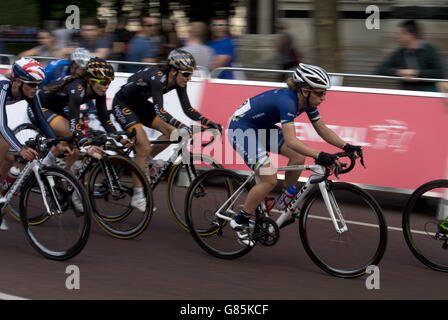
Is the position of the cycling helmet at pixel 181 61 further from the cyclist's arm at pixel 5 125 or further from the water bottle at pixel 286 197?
the water bottle at pixel 286 197

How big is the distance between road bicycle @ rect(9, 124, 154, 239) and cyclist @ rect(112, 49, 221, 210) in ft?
1.18

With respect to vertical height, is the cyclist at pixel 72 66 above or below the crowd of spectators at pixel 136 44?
above

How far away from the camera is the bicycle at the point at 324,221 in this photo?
5.82m

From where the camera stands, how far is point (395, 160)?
851 cm

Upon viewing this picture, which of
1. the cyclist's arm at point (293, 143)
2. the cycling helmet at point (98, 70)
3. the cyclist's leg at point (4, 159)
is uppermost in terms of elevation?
the cycling helmet at point (98, 70)

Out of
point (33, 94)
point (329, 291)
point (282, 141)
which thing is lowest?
point (329, 291)

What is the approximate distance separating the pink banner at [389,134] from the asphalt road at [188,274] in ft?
4.49

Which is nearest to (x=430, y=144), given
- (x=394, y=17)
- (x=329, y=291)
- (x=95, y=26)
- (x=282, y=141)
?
(x=282, y=141)

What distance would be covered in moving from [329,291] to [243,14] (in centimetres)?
1206
